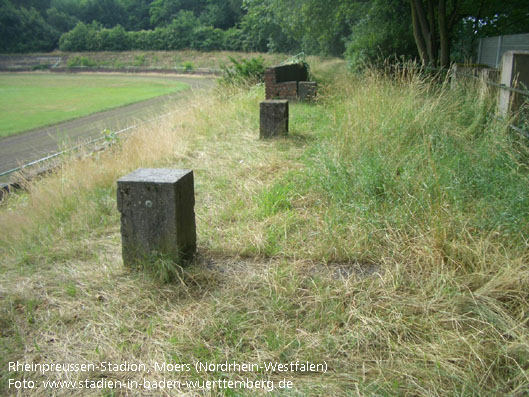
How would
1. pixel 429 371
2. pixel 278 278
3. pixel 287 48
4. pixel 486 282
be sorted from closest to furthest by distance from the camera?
pixel 429 371 < pixel 486 282 < pixel 278 278 < pixel 287 48

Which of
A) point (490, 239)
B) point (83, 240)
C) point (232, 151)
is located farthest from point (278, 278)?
point (232, 151)

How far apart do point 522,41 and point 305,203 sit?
1022cm

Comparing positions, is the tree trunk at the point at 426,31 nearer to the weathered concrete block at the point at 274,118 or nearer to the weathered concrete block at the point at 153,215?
the weathered concrete block at the point at 274,118

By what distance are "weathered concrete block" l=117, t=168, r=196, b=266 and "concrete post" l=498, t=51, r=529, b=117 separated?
12.0ft

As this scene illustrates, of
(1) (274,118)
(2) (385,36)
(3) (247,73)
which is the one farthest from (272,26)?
(1) (274,118)

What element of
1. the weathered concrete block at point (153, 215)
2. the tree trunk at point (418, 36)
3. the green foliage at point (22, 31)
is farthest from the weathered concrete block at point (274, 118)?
the green foliage at point (22, 31)

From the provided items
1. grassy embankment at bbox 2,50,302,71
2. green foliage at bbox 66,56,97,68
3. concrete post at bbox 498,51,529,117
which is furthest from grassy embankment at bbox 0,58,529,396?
green foliage at bbox 66,56,97,68

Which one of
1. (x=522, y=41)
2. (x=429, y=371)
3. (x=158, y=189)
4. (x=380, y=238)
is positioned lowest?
(x=429, y=371)

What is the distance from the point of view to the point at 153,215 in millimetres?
3043

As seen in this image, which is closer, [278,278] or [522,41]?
[278,278]

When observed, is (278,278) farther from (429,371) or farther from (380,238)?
(429,371)

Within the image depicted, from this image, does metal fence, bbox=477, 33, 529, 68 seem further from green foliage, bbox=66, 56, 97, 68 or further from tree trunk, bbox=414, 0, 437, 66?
green foliage, bbox=66, 56, 97, 68

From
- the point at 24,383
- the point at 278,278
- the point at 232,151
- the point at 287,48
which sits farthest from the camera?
the point at 287,48

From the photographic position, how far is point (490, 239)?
293 cm
